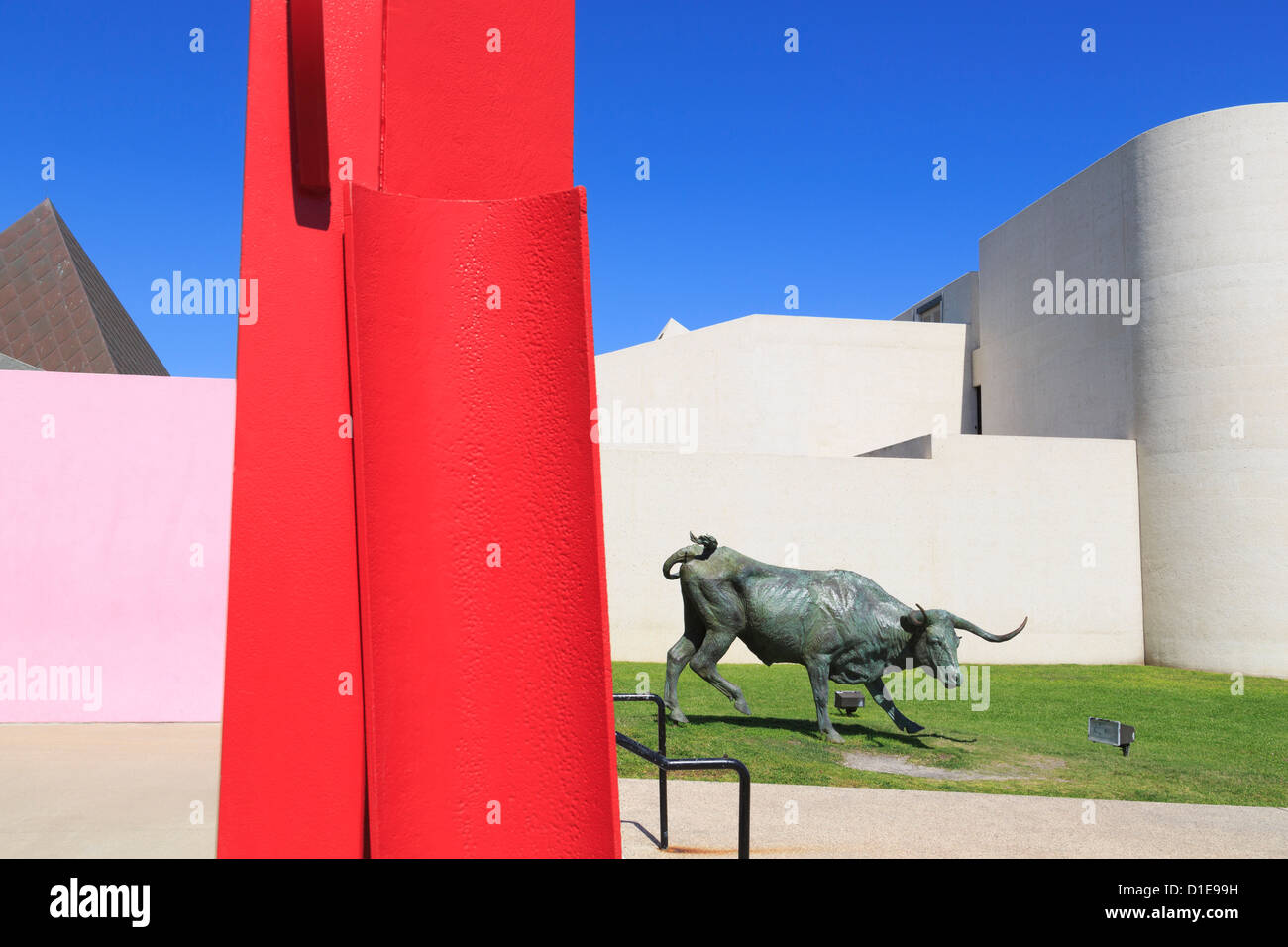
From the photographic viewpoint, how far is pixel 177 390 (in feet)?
30.0

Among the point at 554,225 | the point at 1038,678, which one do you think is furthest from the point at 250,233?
the point at 1038,678

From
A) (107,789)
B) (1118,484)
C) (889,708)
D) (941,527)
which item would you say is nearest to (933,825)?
(889,708)

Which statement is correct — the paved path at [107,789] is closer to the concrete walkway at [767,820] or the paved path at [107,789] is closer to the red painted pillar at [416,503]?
the concrete walkway at [767,820]

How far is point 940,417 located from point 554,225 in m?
23.2

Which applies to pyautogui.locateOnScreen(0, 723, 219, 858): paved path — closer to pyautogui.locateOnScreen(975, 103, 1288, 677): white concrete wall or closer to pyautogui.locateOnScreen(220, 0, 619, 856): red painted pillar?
pyautogui.locateOnScreen(220, 0, 619, 856): red painted pillar

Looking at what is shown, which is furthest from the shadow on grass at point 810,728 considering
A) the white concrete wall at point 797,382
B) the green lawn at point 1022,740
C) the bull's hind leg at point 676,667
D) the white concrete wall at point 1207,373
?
the white concrete wall at point 797,382

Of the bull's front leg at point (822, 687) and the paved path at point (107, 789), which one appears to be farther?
the bull's front leg at point (822, 687)

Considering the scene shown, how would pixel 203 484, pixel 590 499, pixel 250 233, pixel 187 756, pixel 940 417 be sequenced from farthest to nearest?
1. pixel 940 417
2. pixel 203 484
3. pixel 187 756
4. pixel 250 233
5. pixel 590 499

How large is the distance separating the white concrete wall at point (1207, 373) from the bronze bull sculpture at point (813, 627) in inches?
401

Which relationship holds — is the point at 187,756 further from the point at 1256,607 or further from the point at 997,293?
the point at 997,293

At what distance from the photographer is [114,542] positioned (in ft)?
29.2

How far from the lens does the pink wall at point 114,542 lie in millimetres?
8750

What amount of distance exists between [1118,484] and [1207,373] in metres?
2.42
